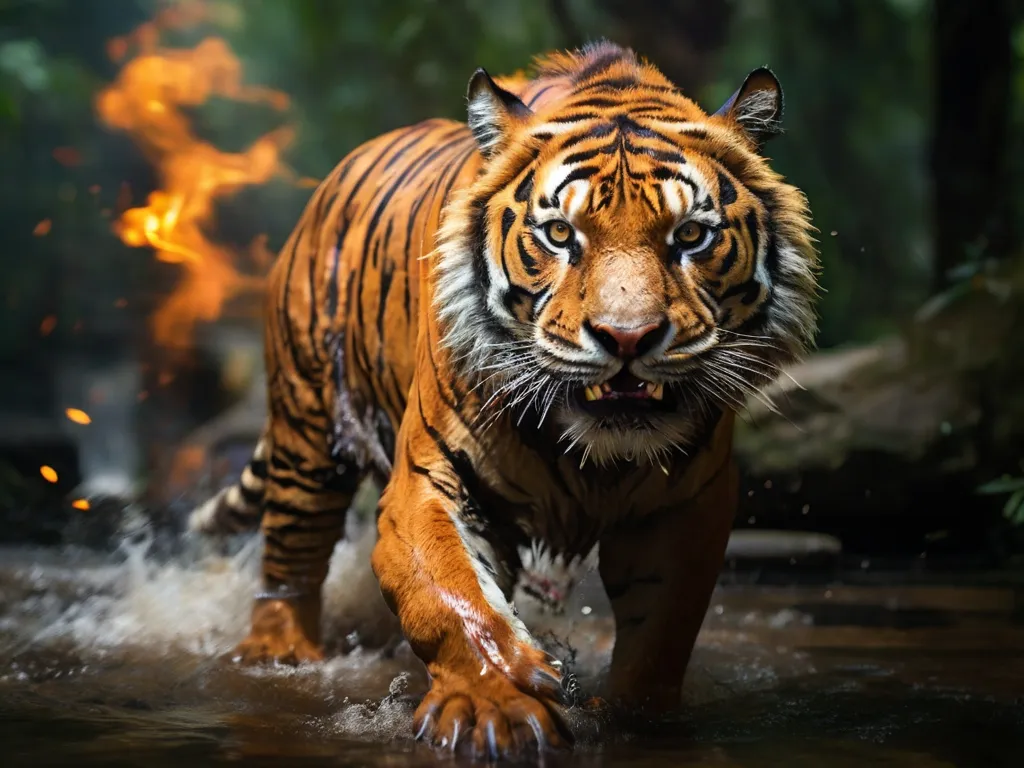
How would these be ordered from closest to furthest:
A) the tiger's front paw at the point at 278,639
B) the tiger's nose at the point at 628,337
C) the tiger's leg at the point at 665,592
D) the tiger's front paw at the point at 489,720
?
the tiger's front paw at the point at 489,720
the tiger's nose at the point at 628,337
the tiger's leg at the point at 665,592
the tiger's front paw at the point at 278,639

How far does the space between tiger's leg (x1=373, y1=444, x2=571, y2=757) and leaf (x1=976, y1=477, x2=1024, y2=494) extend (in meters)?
2.61

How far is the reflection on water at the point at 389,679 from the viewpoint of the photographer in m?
2.03

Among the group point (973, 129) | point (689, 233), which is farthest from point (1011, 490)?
point (689, 233)

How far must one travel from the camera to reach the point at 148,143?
694 cm

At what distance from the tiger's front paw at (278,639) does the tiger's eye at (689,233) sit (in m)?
1.72

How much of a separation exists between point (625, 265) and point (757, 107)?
1.60ft

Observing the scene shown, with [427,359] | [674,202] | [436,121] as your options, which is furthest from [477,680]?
[436,121]

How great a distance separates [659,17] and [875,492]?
277cm

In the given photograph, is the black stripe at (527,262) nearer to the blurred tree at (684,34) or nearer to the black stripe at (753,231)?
the black stripe at (753,231)

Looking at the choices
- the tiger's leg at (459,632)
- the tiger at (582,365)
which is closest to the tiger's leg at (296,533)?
the tiger at (582,365)

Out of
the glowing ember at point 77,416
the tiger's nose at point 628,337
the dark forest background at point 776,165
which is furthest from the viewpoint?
the glowing ember at point 77,416

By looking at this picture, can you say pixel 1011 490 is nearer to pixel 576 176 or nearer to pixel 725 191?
pixel 725 191

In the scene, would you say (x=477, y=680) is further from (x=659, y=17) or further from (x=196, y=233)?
(x=196, y=233)

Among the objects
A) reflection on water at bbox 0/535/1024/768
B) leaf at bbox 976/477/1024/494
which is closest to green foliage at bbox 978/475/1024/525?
leaf at bbox 976/477/1024/494
